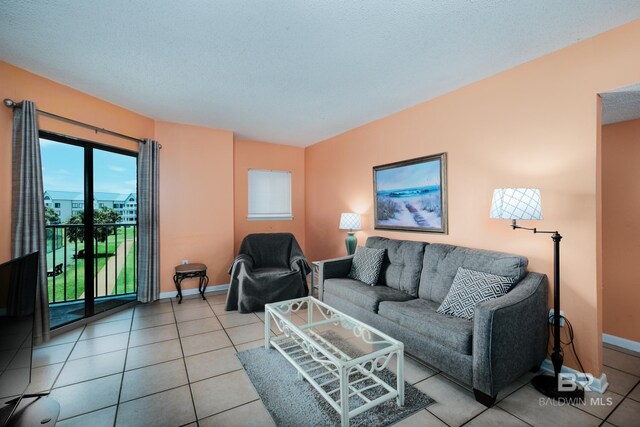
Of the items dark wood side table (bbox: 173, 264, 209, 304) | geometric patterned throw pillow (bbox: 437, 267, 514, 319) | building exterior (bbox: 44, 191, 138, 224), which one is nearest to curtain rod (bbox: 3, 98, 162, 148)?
building exterior (bbox: 44, 191, 138, 224)

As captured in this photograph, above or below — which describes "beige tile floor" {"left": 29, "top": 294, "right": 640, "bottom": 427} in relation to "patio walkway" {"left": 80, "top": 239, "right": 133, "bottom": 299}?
below

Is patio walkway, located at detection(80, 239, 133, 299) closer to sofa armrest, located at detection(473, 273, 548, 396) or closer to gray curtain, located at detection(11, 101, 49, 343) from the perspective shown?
gray curtain, located at detection(11, 101, 49, 343)

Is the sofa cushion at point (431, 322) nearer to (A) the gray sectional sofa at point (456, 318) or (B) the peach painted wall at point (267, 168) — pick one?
(A) the gray sectional sofa at point (456, 318)

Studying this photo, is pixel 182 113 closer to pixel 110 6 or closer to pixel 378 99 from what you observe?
pixel 110 6

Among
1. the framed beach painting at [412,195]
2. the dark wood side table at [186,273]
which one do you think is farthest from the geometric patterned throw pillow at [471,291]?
the dark wood side table at [186,273]

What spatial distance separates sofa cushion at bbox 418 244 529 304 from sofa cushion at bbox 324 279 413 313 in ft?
0.83

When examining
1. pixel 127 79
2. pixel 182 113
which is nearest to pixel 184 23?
pixel 127 79

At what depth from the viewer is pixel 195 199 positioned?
4.34 metres

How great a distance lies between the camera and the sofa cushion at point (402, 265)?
293 centimetres

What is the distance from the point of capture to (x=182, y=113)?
3777mm

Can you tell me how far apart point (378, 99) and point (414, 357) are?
2.72m

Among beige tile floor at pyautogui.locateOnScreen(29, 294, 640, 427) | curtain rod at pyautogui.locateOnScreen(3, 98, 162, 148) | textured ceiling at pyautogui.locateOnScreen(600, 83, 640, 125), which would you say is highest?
curtain rod at pyautogui.locateOnScreen(3, 98, 162, 148)

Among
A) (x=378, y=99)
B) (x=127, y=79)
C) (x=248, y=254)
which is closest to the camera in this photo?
(x=127, y=79)

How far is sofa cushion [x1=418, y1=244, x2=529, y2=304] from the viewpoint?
7.35 ft
